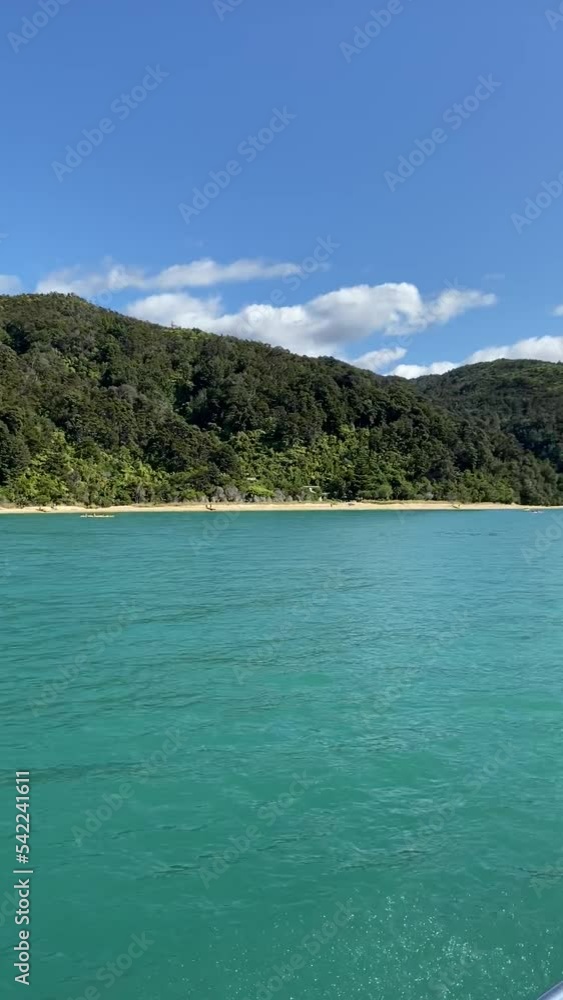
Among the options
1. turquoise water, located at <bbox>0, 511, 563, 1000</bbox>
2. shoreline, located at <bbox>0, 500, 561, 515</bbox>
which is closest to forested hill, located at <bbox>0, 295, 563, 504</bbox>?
shoreline, located at <bbox>0, 500, 561, 515</bbox>

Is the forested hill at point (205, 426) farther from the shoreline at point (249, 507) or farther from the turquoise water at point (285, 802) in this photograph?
the turquoise water at point (285, 802)

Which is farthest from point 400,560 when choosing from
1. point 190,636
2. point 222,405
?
point 222,405

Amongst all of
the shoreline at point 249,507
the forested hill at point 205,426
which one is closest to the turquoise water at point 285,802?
the shoreline at point 249,507

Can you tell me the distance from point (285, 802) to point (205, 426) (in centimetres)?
12144

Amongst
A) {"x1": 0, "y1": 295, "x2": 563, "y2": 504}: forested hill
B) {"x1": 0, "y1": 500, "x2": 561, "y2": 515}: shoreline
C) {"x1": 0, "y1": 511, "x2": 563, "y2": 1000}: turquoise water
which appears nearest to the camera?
{"x1": 0, "y1": 511, "x2": 563, "y2": 1000}: turquoise water

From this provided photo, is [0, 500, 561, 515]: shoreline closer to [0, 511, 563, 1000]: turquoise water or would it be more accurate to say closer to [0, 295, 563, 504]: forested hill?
[0, 295, 563, 504]: forested hill

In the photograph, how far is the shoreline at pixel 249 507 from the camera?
92.9m

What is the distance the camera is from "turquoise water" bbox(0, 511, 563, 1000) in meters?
7.06

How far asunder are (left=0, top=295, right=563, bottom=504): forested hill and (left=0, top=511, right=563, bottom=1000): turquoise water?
7968cm

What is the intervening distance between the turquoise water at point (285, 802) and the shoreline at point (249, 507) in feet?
235

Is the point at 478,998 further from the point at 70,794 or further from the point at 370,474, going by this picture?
the point at 370,474

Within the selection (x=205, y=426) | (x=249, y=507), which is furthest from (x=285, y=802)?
(x=205, y=426)

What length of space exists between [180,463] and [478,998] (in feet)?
355

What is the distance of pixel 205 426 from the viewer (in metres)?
130
